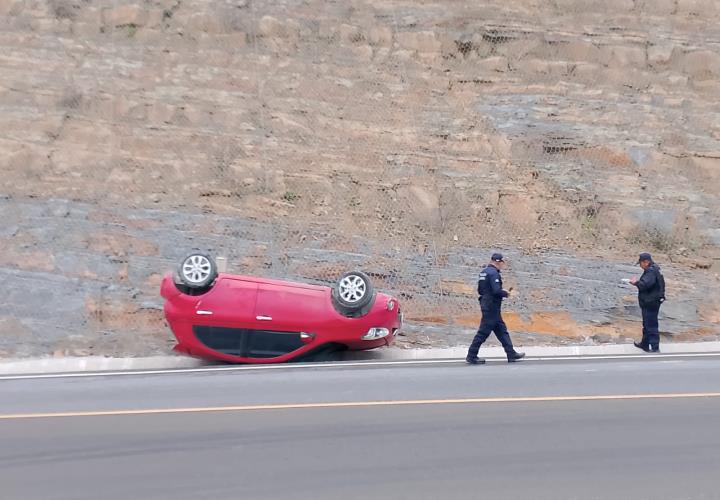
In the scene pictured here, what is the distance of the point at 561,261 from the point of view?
15586mm

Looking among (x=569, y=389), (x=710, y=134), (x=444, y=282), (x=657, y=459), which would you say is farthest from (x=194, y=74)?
(x=657, y=459)

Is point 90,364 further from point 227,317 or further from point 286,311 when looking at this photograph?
point 286,311

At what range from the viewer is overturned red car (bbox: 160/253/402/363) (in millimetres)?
11406

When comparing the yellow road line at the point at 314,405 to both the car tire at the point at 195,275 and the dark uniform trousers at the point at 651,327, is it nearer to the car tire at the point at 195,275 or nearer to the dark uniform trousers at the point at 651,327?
the car tire at the point at 195,275

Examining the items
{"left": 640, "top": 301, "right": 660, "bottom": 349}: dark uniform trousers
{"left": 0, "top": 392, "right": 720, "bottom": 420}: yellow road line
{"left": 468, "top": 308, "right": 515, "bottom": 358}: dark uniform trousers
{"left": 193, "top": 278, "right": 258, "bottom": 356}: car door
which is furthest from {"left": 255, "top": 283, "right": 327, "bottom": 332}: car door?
{"left": 640, "top": 301, "right": 660, "bottom": 349}: dark uniform trousers

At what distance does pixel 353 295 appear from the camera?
11484mm

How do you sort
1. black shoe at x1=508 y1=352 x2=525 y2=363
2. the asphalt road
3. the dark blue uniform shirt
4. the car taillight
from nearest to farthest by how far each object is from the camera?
1. the asphalt road
2. the dark blue uniform shirt
3. black shoe at x1=508 y1=352 x2=525 y2=363
4. the car taillight

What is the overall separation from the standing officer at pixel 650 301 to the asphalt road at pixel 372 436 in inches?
87.6

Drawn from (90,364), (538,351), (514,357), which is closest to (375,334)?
(514,357)

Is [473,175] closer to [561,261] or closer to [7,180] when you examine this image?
[561,261]

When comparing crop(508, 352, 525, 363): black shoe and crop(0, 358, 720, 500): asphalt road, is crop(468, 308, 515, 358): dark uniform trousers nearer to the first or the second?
crop(508, 352, 525, 363): black shoe

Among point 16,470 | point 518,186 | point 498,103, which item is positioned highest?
point 498,103

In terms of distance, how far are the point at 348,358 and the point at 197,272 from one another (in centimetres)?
232

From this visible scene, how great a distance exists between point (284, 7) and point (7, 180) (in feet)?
25.4
